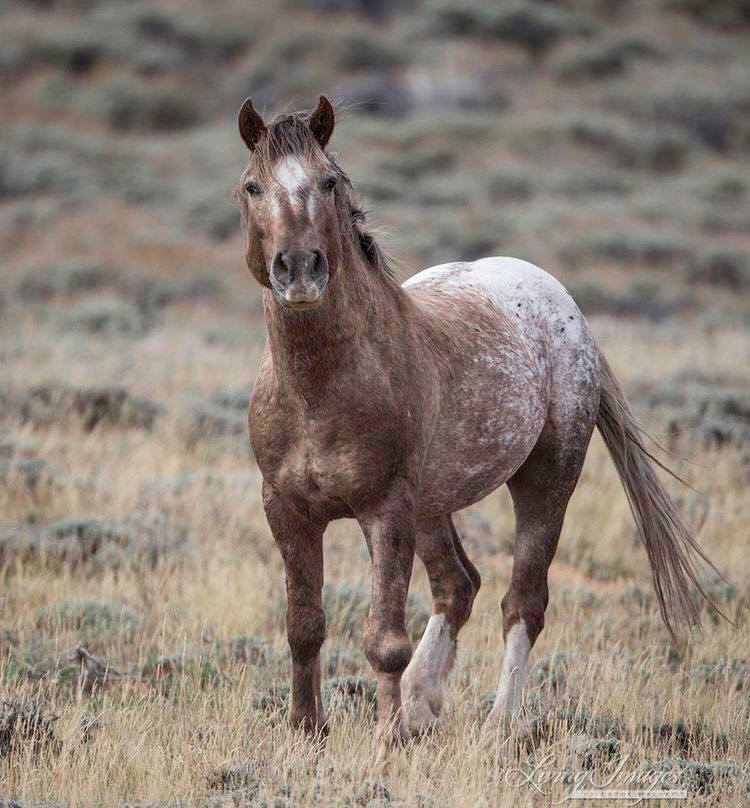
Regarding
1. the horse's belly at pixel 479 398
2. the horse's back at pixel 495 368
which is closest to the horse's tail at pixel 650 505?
the horse's back at pixel 495 368

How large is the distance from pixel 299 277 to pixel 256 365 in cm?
989

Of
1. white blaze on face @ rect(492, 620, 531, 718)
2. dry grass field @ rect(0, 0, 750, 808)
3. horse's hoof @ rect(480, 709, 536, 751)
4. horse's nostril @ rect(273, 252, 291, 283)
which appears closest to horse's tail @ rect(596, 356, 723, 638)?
dry grass field @ rect(0, 0, 750, 808)

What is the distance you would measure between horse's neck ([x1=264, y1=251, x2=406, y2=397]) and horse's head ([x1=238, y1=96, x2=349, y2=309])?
0.14 m

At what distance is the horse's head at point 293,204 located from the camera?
11.4ft

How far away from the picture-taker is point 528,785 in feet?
12.6

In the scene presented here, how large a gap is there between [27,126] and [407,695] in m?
24.8

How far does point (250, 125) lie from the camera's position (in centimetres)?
386

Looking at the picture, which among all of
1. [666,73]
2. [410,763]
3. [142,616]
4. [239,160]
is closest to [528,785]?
[410,763]

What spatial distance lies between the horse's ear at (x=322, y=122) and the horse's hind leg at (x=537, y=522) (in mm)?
1970

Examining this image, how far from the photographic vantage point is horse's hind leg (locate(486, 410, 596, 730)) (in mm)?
4992

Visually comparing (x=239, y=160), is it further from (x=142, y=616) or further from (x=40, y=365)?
(x=142, y=616)

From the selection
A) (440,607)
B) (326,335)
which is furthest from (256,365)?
(326,335)

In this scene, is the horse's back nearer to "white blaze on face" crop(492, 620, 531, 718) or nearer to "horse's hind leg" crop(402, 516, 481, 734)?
"horse's hind leg" crop(402, 516, 481, 734)

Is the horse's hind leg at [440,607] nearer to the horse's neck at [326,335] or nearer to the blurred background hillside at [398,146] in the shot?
the horse's neck at [326,335]
